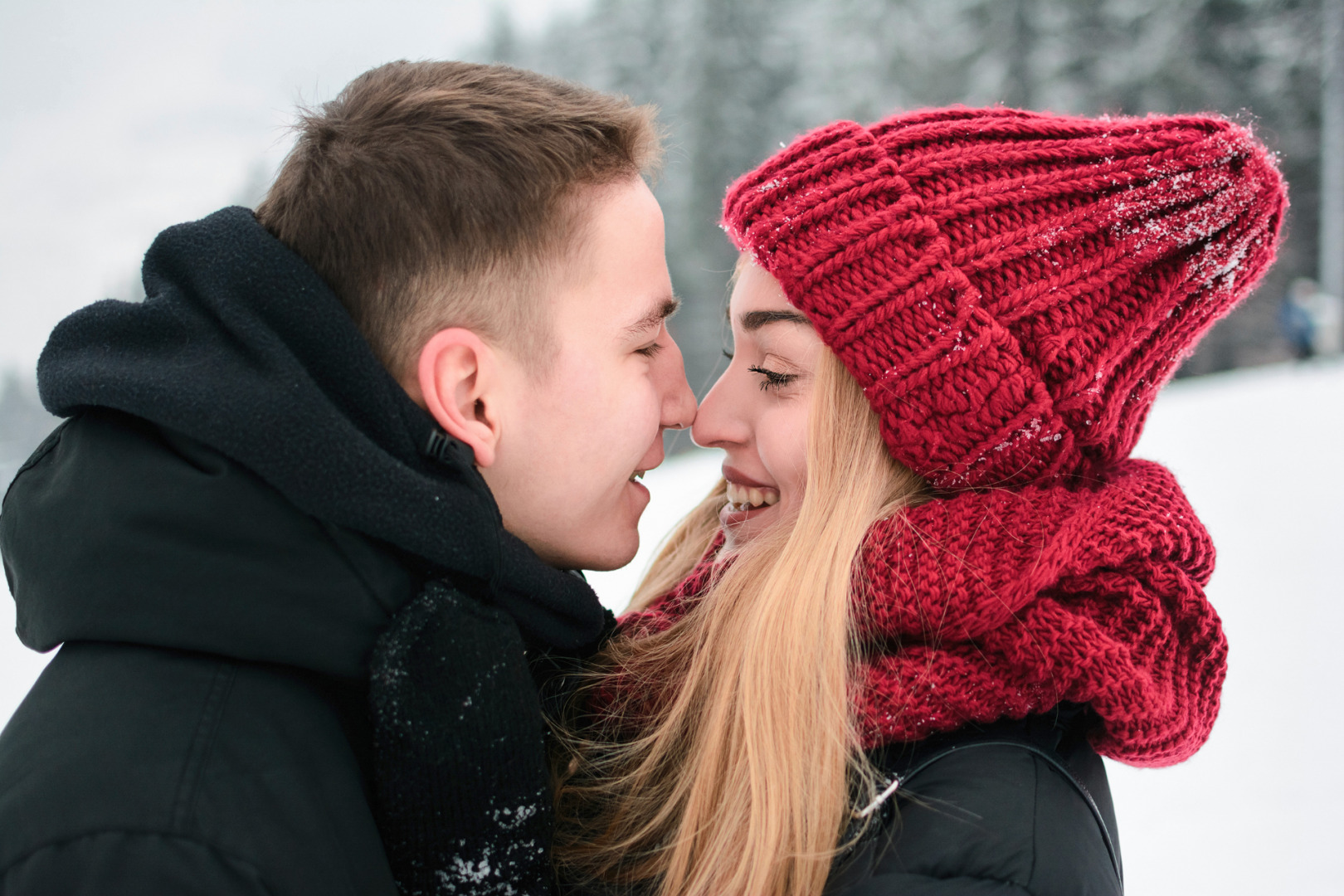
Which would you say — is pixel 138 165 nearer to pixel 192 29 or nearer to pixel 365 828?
pixel 192 29

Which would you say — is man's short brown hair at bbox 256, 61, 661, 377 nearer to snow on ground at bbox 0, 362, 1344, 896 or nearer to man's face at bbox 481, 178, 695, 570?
man's face at bbox 481, 178, 695, 570

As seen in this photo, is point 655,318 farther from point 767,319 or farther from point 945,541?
point 945,541

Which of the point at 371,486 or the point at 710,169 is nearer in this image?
the point at 371,486

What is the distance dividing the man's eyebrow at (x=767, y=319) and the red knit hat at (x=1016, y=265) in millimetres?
74

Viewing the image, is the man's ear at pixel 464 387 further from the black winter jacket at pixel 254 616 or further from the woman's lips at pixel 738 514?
the woman's lips at pixel 738 514

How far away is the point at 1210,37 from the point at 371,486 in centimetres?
2257

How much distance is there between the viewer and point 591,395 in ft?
5.65

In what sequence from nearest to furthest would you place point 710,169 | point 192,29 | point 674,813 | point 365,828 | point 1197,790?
point 365,828 → point 674,813 → point 1197,790 → point 192,29 → point 710,169

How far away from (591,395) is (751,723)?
0.69m

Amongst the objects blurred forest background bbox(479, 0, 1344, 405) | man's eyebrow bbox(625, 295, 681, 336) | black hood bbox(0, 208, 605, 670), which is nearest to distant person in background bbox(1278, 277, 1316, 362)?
blurred forest background bbox(479, 0, 1344, 405)

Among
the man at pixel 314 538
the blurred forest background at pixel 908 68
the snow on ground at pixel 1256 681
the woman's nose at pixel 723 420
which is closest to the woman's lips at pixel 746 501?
the woman's nose at pixel 723 420

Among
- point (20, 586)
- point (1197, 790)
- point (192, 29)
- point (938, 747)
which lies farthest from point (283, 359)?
point (192, 29)

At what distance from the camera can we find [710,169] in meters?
17.7

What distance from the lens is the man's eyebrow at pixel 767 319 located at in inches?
73.6
